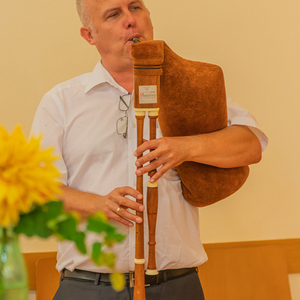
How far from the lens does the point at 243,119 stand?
1.24m

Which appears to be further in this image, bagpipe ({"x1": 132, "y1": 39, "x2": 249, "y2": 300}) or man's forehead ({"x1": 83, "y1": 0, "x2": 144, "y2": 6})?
man's forehead ({"x1": 83, "y1": 0, "x2": 144, "y2": 6})

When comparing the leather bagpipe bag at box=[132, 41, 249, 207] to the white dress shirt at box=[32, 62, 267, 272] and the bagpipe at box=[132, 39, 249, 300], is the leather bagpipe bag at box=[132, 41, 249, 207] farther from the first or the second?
the white dress shirt at box=[32, 62, 267, 272]

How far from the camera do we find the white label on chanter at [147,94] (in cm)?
97

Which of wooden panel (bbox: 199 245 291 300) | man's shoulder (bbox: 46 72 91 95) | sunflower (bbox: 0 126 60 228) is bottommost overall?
wooden panel (bbox: 199 245 291 300)

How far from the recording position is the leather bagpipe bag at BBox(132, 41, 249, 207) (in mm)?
1039

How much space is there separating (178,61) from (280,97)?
1.05 m

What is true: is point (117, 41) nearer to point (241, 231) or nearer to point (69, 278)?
point (69, 278)

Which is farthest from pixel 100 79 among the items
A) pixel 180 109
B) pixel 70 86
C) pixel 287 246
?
pixel 287 246

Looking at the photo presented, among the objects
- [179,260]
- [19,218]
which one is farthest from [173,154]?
[19,218]

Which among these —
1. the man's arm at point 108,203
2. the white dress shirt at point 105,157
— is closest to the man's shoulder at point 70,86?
the white dress shirt at point 105,157

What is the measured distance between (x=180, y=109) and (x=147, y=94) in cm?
16

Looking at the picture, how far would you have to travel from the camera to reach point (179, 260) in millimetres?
1229

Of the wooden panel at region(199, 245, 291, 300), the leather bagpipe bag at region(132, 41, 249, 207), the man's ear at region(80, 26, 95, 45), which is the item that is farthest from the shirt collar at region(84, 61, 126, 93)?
the wooden panel at region(199, 245, 291, 300)

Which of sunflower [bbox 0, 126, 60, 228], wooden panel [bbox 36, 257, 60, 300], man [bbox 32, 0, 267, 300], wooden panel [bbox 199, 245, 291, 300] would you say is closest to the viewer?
sunflower [bbox 0, 126, 60, 228]
